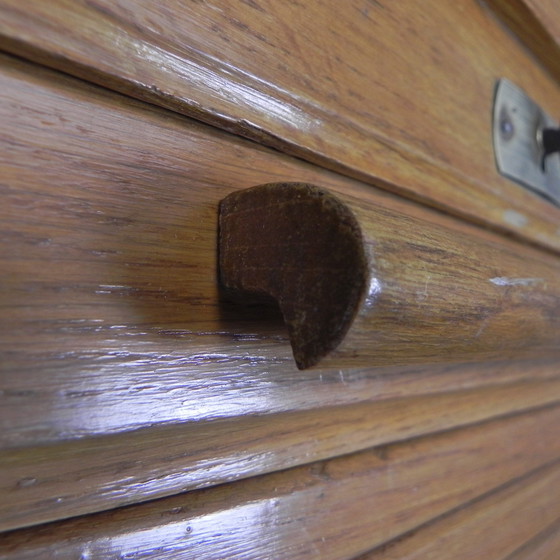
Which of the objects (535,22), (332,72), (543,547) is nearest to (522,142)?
(535,22)

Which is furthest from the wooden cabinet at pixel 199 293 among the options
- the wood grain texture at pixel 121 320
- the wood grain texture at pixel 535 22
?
the wood grain texture at pixel 535 22

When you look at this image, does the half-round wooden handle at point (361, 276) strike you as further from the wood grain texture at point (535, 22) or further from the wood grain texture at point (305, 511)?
the wood grain texture at point (535, 22)

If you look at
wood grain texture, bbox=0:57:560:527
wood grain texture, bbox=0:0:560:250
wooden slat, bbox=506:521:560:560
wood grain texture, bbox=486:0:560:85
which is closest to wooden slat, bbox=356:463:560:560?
wooden slat, bbox=506:521:560:560

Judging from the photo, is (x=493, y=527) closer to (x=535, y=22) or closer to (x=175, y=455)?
(x=175, y=455)

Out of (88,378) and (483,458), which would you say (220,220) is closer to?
(88,378)

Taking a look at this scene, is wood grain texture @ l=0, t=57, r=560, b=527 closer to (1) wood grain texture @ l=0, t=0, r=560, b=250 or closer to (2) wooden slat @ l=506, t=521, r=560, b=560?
(1) wood grain texture @ l=0, t=0, r=560, b=250

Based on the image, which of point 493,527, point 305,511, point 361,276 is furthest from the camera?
point 493,527
